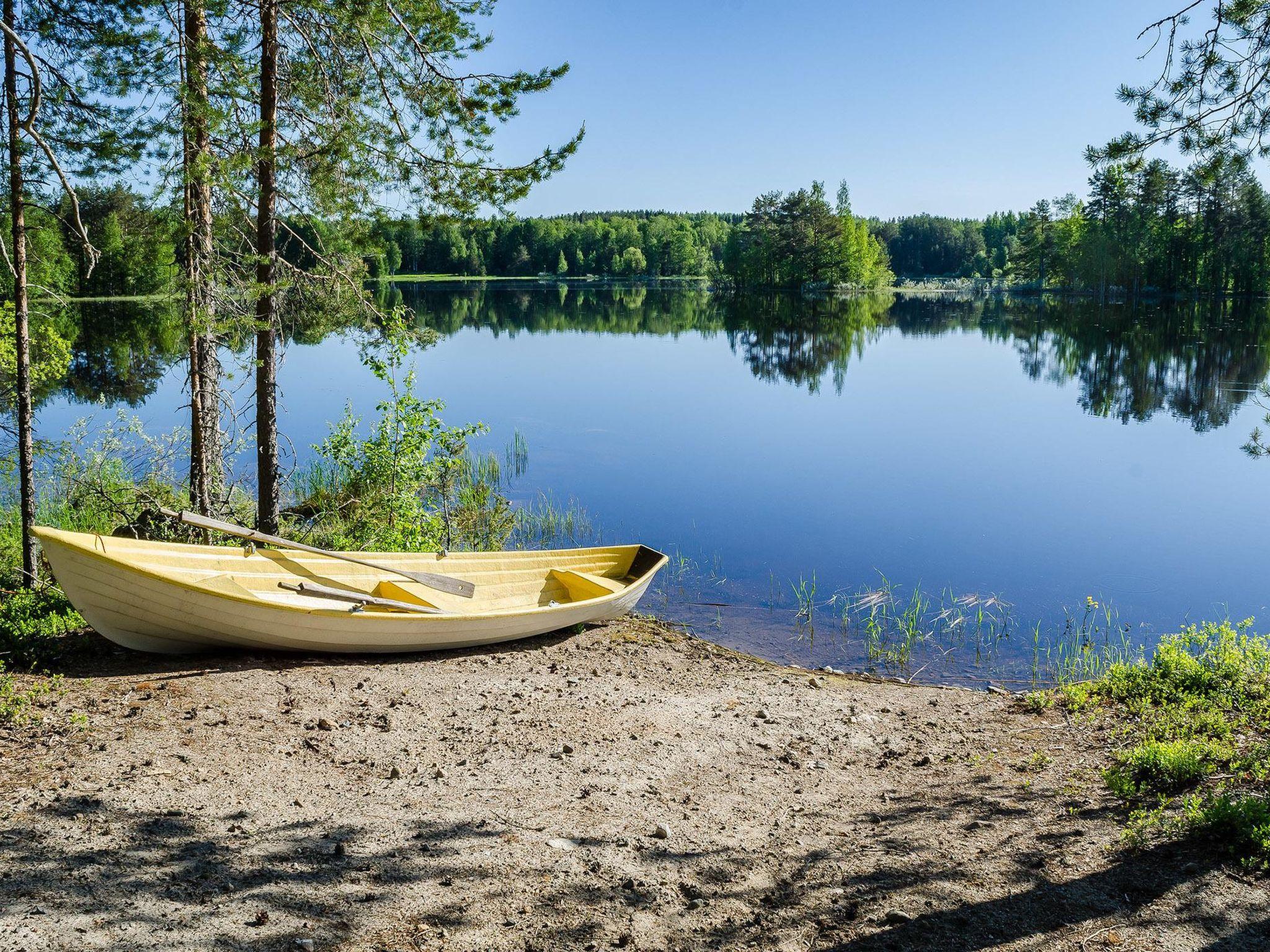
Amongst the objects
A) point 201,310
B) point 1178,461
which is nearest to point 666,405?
point 1178,461

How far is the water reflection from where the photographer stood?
27969mm

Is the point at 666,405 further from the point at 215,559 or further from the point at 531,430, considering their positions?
the point at 215,559

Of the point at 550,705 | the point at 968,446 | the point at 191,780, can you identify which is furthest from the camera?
the point at 968,446

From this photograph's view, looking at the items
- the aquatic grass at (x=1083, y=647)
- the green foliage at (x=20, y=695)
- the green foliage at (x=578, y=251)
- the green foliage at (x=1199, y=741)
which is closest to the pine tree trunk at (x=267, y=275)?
the green foliage at (x=20, y=695)

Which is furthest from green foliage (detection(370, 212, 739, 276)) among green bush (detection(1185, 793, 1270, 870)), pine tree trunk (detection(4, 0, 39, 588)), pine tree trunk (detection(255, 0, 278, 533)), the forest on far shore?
green bush (detection(1185, 793, 1270, 870))

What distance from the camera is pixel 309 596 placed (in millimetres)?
7586

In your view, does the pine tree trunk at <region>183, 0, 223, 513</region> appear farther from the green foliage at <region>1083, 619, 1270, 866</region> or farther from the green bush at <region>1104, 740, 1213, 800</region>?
the green foliage at <region>1083, 619, 1270, 866</region>

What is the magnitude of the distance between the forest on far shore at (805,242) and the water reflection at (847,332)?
1.41 m

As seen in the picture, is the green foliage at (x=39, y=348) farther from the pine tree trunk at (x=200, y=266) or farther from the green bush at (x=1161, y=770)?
the green bush at (x=1161, y=770)

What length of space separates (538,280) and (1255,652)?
14098cm

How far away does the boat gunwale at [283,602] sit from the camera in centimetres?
623

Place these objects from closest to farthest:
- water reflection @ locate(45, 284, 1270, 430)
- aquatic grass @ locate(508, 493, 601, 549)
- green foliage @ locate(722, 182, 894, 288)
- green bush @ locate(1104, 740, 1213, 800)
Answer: green bush @ locate(1104, 740, 1213, 800), aquatic grass @ locate(508, 493, 601, 549), water reflection @ locate(45, 284, 1270, 430), green foliage @ locate(722, 182, 894, 288)

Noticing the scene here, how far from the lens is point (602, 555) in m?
10.1

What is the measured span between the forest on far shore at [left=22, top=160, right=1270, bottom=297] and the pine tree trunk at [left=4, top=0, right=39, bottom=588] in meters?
0.28
